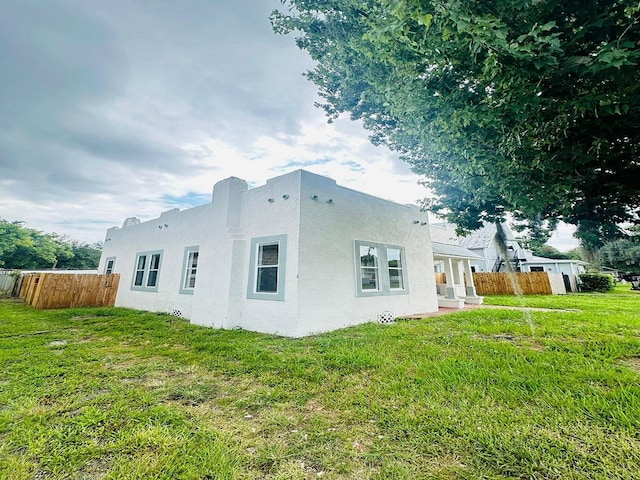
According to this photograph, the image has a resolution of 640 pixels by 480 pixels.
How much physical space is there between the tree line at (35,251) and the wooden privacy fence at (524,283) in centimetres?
3907

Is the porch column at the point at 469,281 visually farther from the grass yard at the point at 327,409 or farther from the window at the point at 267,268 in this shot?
the window at the point at 267,268

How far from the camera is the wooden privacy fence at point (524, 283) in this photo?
51.8 ft

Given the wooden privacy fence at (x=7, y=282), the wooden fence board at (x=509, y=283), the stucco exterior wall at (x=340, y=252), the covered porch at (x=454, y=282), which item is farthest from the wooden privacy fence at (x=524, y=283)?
the wooden privacy fence at (x=7, y=282)

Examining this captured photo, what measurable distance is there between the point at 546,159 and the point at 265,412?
4461 millimetres

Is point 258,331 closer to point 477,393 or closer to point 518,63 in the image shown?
point 477,393

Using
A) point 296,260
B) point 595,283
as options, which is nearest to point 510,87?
point 296,260

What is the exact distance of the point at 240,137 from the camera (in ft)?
29.8

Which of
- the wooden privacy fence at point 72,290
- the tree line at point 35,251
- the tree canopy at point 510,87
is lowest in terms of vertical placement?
the wooden privacy fence at point 72,290

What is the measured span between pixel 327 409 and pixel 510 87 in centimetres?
357

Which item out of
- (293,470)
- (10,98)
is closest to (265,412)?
(293,470)

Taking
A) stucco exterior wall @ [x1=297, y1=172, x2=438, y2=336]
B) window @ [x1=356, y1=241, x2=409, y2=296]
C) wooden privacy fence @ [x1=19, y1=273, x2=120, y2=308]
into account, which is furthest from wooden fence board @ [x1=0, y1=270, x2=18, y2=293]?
window @ [x1=356, y1=241, x2=409, y2=296]

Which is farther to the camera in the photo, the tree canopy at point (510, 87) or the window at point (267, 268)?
the window at point (267, 268)

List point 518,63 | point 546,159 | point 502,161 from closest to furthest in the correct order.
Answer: point 518,63 → point 546,159 → point 502,161

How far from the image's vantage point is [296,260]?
19.0 ft
